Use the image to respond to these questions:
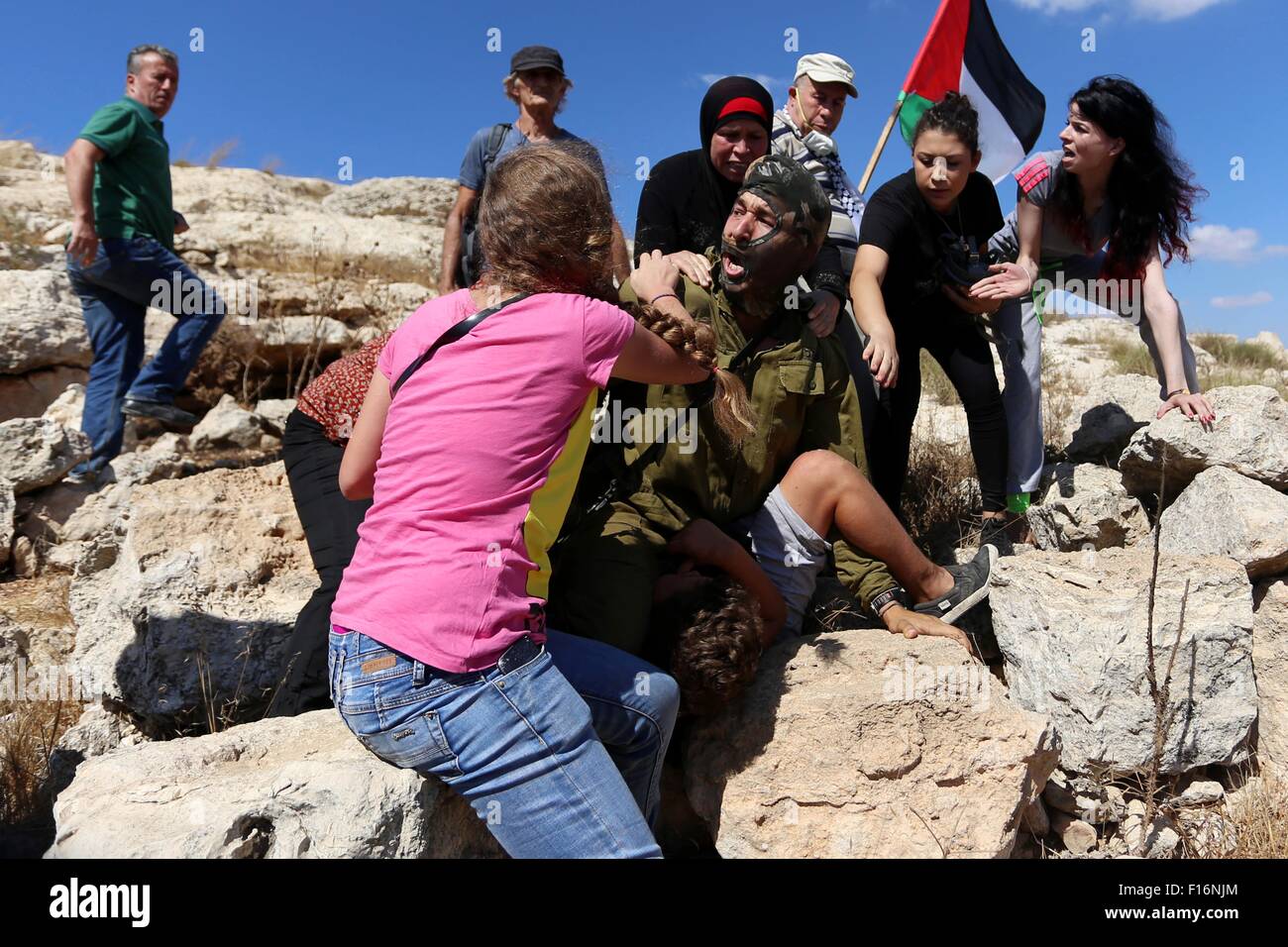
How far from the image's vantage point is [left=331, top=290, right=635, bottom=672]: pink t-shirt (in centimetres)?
188

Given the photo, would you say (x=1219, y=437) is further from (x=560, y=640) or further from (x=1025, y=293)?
(x=560, y=640)

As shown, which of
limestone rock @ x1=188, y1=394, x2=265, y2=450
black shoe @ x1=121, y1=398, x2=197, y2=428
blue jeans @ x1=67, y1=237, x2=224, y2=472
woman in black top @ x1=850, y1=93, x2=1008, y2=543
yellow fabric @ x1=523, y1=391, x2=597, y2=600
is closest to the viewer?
yellow fabric @ x1=523, y1=391, x2=597, y2=600

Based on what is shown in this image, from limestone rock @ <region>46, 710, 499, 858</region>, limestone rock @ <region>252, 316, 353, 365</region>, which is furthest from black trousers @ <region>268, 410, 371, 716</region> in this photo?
limestone rock @ <region>252, 316, 353, 365</region>

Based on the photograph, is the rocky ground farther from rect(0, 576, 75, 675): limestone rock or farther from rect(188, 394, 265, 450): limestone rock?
rect(188, 394, 265, 450): limestone rock

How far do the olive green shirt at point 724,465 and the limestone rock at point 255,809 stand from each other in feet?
2.24

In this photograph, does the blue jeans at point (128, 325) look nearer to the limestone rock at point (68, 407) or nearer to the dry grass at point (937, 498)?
the limestone rock at point (68, 407)

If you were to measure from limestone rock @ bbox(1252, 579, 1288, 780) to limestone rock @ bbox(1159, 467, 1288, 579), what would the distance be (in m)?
0.11

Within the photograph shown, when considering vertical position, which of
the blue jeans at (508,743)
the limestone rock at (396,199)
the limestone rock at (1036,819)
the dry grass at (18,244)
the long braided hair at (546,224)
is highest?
the limestone rock at (396,199)

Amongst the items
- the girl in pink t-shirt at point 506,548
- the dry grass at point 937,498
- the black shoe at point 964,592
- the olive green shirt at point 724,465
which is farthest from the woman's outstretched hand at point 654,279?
the dry grass at point 937,498

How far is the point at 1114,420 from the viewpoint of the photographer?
455 cm

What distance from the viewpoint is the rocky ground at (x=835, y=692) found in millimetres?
2137

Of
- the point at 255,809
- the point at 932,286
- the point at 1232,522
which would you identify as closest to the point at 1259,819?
the point at 1232,522

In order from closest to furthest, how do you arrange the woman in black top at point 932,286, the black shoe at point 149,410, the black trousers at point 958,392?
the woman in black top at point 932,286
the black trousers at point 958,392
the black shoe at point 149,410
